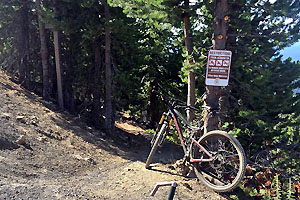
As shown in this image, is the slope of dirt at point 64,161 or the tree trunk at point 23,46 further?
the tree trunk at point 23,46

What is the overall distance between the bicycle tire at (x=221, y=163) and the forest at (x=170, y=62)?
1.96 feet

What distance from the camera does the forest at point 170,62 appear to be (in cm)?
638

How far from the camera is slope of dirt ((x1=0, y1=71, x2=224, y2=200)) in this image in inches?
196

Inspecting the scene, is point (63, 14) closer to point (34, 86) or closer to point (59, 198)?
point (34, 86)

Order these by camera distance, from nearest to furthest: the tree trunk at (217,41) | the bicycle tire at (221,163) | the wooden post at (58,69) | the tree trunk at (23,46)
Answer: the bicycle tire at (221,163) < the tree trunk at (217,41) < the wooden post at (58,69) < the tree trunk at (23,46)

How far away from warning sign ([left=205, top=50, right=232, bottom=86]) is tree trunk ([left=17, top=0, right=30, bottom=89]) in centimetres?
1058

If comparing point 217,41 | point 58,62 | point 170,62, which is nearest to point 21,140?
point 217,41

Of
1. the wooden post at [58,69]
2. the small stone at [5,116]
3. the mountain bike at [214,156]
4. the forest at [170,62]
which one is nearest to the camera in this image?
the mountain bike at [214,156]

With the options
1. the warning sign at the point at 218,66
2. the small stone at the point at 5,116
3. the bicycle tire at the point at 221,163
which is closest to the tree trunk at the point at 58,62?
the small stone at the point at 5,116

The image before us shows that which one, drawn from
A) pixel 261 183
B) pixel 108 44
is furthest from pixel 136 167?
pixel 108 44

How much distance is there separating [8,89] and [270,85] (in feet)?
30.1

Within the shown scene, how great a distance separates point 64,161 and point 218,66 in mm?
4326

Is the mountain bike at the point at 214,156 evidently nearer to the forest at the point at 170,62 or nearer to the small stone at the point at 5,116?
the forest at the point at 170,62

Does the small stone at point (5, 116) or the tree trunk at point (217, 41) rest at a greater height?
the tree trunk at point (217, 41)
